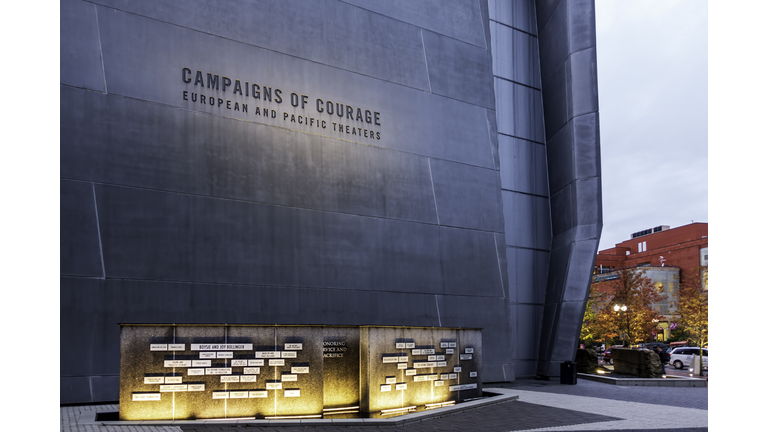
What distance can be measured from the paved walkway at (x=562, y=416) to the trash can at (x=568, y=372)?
7.63 feet

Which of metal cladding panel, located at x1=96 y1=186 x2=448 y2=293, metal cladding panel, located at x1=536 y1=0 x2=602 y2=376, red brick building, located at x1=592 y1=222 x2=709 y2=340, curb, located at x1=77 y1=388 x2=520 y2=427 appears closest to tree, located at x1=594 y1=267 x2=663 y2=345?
red brick building, located at x1=592 y1=222 x2=709 y2=340

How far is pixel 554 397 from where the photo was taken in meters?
17.1

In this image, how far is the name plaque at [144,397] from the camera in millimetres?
10773

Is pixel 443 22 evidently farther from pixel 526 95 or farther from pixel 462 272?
pixel 462 272

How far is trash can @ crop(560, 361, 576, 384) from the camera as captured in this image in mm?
21562

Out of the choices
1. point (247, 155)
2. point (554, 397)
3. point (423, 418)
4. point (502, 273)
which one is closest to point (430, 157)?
point (502, 273)

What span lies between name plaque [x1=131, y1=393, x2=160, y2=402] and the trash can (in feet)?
50.7

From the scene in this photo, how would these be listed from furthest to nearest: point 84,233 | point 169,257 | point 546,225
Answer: point 546,225 < point 169,257 < point 84,233

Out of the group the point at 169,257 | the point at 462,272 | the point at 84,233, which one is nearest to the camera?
the point at 84,233

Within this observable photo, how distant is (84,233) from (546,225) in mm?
17521

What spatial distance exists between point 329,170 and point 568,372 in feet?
38.4

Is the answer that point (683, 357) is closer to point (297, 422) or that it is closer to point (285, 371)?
point (285, 371)

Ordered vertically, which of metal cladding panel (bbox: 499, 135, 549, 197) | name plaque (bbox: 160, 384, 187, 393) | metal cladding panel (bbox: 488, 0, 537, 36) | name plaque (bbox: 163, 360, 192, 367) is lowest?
name plaque (bbox: 160, 384, 187, 393)

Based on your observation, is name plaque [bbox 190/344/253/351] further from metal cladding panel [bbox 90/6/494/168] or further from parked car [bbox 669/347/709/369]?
parked car [bbox 669/347/709/369]
